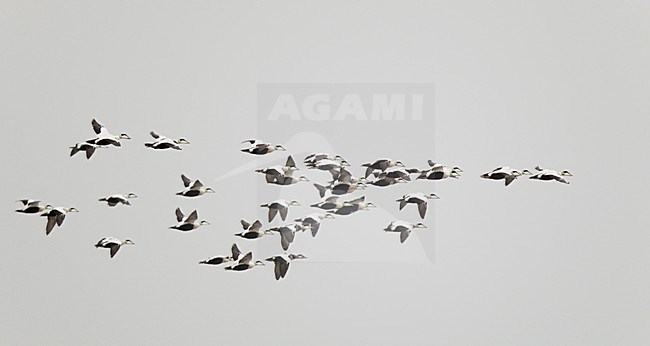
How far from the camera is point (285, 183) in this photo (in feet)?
22.6

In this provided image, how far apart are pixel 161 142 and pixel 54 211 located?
1.14 m

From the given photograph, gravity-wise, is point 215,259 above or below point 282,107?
below

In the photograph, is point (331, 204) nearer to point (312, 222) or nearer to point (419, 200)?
point (312, 222)

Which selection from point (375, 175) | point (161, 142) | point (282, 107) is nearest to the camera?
point (161, 142)

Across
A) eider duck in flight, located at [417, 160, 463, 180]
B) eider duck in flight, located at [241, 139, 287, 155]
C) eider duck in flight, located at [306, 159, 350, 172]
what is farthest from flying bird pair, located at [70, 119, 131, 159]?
eider duck in flight, located at [417, 160, 463, 180]

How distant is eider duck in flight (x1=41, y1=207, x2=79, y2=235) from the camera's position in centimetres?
693

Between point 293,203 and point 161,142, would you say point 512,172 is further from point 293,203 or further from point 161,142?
point 161,142

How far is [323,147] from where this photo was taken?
10.6 meters

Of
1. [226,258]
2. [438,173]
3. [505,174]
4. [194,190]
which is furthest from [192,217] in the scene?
[505,174]

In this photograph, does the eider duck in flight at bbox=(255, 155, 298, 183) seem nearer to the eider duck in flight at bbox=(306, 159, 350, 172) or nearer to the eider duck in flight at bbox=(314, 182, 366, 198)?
the eider duck in flight at bbox=(306, 159, 350, 172)

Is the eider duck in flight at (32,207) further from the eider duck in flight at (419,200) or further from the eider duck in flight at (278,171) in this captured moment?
the eider duck in flight at (419,200)

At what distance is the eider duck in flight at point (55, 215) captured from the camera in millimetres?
6934

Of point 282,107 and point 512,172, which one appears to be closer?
point 512,172

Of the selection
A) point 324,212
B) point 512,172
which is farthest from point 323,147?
point 512,172
